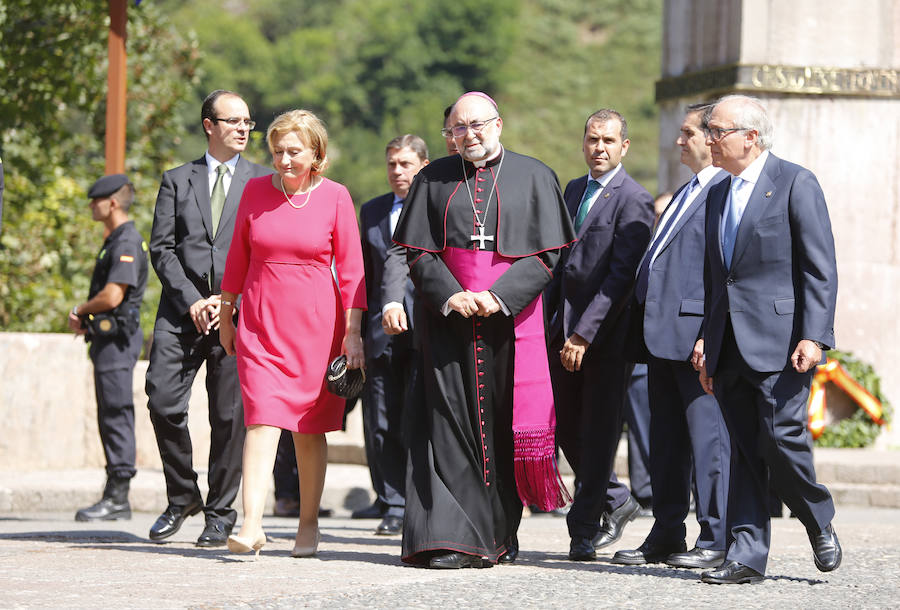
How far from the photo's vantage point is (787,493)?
5.64 meters

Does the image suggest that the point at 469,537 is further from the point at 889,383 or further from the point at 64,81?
the point at 64,81

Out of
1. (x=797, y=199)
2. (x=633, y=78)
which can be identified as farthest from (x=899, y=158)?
(x=633, y=78)

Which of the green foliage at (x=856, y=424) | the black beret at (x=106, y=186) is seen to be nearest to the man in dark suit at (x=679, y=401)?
the black beret at (x=106, y=186)

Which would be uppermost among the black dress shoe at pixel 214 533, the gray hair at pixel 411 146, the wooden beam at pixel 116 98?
the wooden beam at pixel 116 98

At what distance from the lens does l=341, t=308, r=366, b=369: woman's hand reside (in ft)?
20.2

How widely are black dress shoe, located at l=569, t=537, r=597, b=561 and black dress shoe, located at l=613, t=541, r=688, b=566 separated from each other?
0.16m

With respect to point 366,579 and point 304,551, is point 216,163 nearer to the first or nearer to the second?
point 304,551

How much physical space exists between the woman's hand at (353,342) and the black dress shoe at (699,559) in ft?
5.04

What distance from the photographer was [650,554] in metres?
6.35

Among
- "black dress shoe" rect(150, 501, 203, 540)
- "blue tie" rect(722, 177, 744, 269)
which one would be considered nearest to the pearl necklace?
"black dress shoe" rect(150, 501, 203, 540)

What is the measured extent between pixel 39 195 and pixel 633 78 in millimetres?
84724

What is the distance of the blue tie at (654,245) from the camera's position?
6.55m

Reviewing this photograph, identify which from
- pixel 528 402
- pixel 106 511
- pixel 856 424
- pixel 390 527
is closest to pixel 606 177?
pixel 528 402

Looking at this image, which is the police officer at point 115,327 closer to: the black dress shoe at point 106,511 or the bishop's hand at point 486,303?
the black dress shoe at point 106,511
